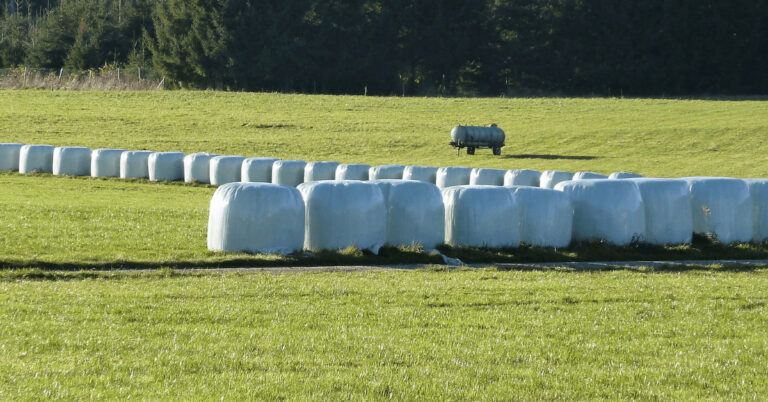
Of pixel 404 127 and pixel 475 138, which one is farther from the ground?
pixel 404 127

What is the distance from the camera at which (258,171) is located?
29969mm

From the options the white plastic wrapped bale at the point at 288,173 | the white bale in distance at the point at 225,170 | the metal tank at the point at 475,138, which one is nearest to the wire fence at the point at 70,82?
the metal tank at the point at 475,138

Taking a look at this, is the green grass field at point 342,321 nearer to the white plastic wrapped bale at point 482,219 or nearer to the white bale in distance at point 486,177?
the white plastic wrapped bale at point 482,219

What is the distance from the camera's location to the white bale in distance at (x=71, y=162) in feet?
110

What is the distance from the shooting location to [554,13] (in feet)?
270

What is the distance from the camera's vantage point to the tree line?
260ft

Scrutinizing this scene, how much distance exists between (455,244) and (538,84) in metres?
67.6

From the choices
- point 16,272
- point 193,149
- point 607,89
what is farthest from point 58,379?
point 607,89

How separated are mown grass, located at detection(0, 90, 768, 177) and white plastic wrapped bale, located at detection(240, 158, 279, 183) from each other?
12126 millimetres

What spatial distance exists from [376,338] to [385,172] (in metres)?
18.3

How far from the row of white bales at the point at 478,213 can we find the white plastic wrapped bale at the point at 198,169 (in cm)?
1542

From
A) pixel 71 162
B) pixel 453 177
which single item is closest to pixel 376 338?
pixel 453 177

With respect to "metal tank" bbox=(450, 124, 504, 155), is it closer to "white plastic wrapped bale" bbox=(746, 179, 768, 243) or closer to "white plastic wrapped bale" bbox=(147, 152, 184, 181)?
"white plastic wrapped bale" bbox=(147, 152, 184, 181)

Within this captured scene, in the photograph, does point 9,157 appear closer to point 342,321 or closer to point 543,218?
point 543,218
